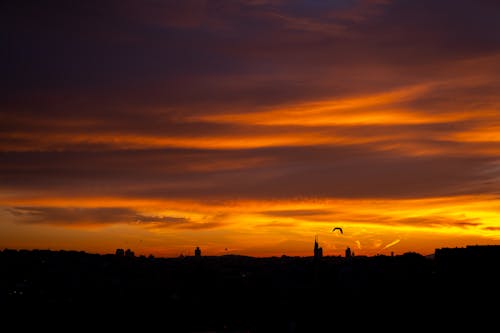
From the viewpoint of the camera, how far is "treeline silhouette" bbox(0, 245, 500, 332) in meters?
86.1

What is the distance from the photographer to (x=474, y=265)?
83688 millimetres

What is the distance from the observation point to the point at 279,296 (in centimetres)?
16250

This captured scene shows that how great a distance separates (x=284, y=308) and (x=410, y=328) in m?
47.9

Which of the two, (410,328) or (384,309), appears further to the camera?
(384,309)

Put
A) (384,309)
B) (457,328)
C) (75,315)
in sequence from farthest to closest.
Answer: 1. (75,315)
2. (384,309)
3. (457,328)

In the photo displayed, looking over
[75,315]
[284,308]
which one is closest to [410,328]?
[284,308]

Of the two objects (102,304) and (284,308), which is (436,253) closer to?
(284,308)

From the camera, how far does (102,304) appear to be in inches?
6348

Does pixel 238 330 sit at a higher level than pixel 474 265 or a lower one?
lower

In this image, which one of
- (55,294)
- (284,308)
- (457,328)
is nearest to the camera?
(457,328)

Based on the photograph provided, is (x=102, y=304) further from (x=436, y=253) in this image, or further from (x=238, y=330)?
(x=436, y=253)

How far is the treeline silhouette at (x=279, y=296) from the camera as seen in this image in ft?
282

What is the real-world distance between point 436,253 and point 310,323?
27.9 meters

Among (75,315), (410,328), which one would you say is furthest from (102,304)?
(410,328)
